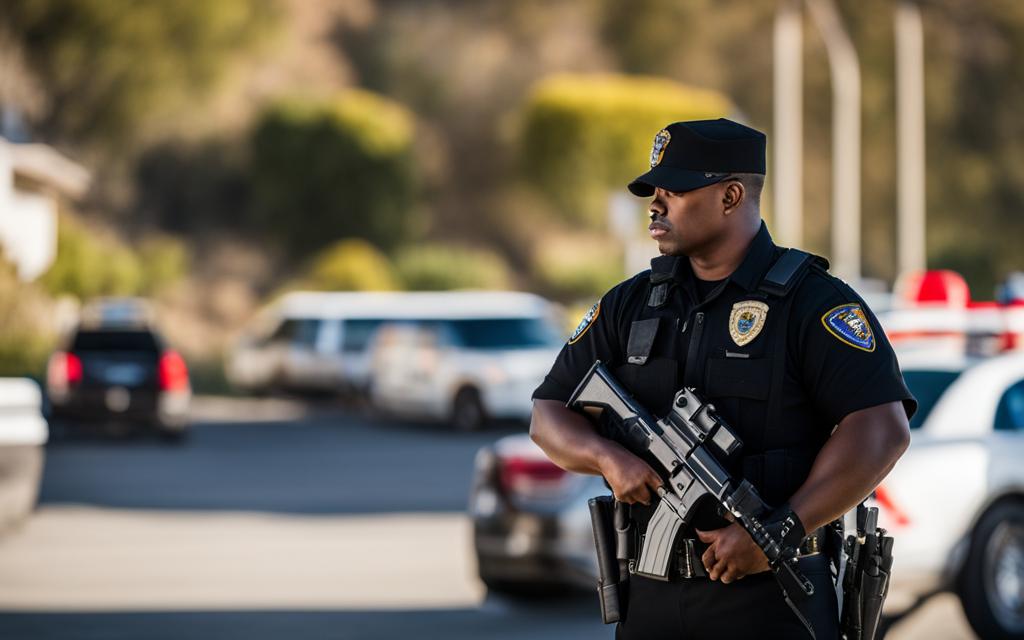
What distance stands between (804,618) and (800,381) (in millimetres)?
510

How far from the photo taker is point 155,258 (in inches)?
1978

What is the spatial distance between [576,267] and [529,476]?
1731 inches

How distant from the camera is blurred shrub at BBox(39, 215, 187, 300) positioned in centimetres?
3888

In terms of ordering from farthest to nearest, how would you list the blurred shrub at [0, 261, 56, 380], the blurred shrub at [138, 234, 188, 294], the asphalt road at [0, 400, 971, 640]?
the blurred shrub at [138, 234, 188, 294]
the blurred shrub at [0, 261, 56, 380]
the asphalt road at [0, 400, 971, 640]

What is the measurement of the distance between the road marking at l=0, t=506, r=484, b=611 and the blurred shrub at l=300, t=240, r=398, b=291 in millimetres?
29983

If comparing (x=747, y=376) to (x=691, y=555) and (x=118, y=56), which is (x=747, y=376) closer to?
(x=691, y=555)

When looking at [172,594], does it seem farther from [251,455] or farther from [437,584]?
[251,455]

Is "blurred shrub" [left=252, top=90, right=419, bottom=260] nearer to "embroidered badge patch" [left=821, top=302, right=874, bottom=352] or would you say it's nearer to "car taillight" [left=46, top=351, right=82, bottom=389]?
"car taillight" [left=46, top=351, right=82, bottom=389]

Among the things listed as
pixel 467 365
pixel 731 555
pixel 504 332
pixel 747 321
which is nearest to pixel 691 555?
pixel 731 555

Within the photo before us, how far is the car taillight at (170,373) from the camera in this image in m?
23.3

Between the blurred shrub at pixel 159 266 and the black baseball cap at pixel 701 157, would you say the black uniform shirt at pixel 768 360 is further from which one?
the blurred shrub at pixel 159 266

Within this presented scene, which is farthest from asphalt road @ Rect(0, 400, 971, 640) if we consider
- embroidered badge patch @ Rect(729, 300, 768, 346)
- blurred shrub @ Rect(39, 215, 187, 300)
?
blurred shrub @ Rect(39, 215, 187, 300)

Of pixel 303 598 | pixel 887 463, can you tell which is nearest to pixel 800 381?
pixel 887 463

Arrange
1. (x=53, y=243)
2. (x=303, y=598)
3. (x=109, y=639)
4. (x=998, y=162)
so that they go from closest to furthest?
1. (x=109, y=639)
2. (x=303, y=598)
3. (x=53, y=243)
4. (x=998, y=162)
